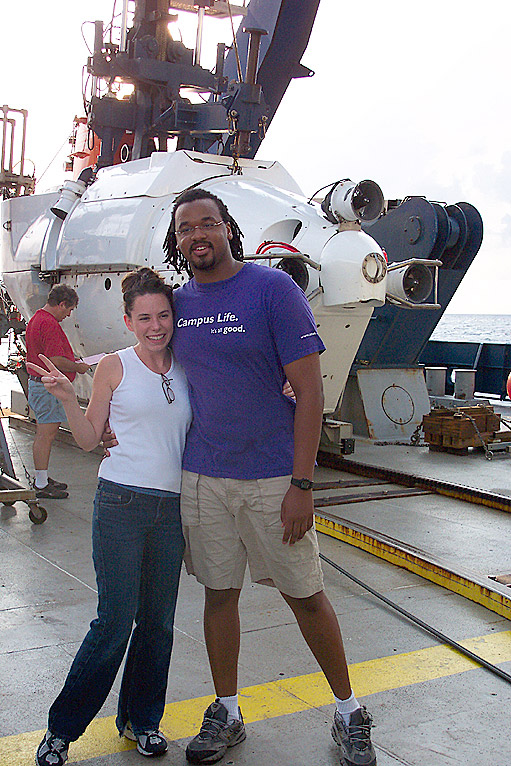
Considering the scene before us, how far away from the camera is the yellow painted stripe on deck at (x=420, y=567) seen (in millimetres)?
4188

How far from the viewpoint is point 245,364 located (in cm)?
271

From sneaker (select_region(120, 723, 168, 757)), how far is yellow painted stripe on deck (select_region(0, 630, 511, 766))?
0.08 m

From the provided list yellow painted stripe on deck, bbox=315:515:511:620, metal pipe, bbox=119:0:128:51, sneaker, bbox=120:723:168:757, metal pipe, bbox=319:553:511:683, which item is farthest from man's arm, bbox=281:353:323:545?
metal pipe, bbox=119:0:128:51

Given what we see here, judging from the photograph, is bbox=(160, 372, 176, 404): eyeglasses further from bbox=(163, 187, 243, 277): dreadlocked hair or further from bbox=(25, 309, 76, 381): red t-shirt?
bbox=(25, 309, 76, 381): red t-shirt

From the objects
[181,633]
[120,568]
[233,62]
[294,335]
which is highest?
[233,62]

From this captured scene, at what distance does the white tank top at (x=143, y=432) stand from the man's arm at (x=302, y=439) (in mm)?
411

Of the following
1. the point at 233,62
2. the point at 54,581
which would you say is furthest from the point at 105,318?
the point at 233,62

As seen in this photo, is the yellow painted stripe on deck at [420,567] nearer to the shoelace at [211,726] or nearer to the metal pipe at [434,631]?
the metal pipe at [434,631]

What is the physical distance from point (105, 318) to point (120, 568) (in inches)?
179

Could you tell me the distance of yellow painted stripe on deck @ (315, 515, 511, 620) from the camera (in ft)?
13.7

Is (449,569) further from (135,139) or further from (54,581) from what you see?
(135,139)

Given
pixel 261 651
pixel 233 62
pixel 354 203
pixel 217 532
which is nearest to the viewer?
pixel 217 532

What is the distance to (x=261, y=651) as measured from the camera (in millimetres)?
3635

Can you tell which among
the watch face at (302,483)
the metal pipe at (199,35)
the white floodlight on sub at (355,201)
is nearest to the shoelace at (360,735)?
the watch face at (302,483)
